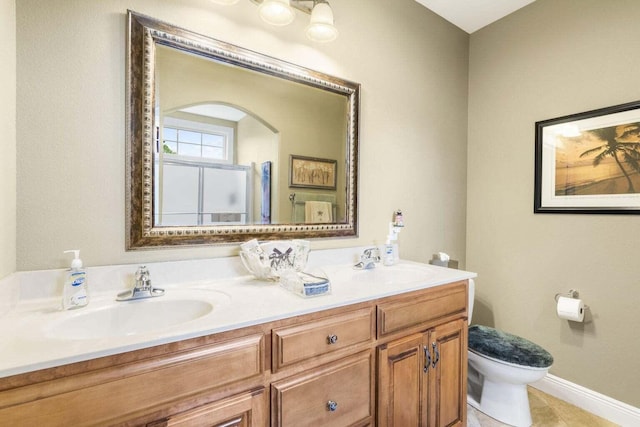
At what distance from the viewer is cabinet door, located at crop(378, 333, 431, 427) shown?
3.93 ft

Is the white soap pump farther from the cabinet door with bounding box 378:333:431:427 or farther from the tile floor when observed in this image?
the tile floor

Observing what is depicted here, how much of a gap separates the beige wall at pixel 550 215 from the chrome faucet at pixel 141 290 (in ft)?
7.52

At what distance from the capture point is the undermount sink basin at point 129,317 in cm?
91

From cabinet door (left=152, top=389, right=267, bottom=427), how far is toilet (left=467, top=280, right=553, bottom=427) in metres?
1.27

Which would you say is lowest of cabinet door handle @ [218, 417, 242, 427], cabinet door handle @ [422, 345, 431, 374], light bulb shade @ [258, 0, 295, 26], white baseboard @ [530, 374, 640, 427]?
white baseboard @ [530, 374, 640, 427]

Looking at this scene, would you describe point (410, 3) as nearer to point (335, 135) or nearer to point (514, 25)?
point (514, 25)

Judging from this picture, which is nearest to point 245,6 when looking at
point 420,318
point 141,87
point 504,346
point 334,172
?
point 141,87

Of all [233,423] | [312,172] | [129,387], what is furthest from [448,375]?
[129,387]

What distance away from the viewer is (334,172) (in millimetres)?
1731

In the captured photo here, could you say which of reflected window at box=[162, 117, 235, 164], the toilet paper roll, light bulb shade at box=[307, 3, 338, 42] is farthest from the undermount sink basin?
the toilet paper roll

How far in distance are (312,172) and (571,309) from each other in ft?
5.75

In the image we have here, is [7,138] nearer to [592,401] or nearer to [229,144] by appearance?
[229,144]

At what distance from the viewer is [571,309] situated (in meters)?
1.78

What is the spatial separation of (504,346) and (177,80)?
7.11 feet
